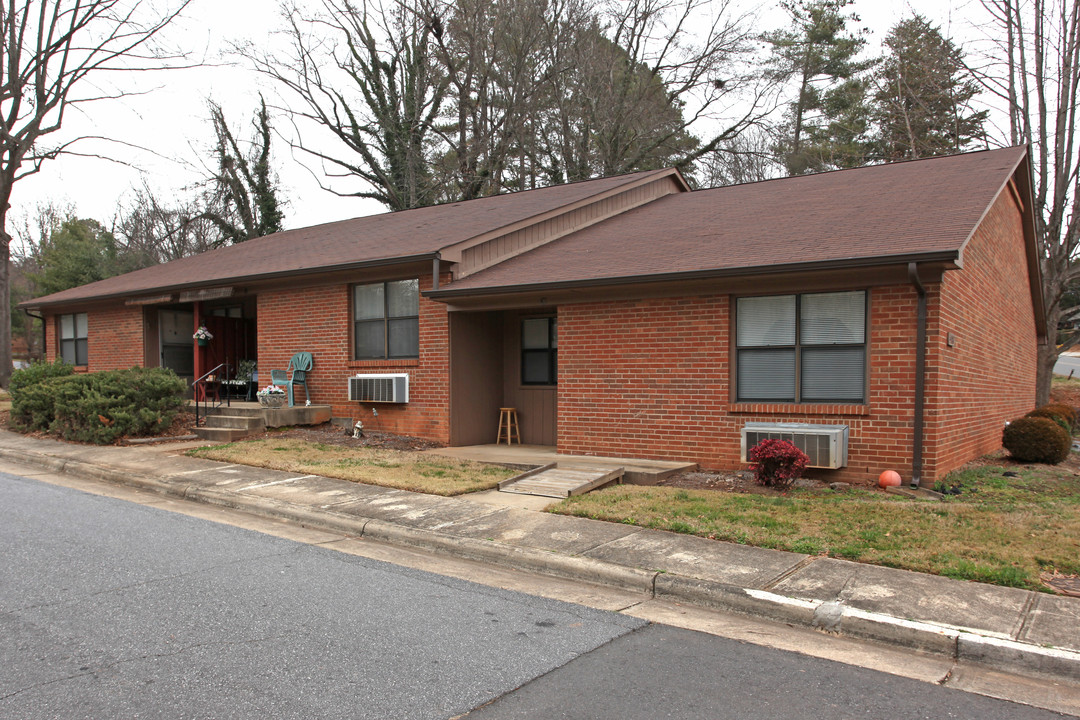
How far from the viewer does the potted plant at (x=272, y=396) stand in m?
14.1

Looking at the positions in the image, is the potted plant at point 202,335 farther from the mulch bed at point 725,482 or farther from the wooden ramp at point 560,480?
the mulch bed at point 725,482

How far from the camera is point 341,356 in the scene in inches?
554

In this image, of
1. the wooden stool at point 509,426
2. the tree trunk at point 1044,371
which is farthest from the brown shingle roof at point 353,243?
the tree trunk at point 1044,371

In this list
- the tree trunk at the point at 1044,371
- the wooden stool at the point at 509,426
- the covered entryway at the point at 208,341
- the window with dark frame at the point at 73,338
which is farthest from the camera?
the window with dark frame at the point at 73,338

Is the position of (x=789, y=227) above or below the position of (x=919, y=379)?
above

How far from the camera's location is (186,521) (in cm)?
784

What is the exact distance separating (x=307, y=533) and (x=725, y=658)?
4609mm

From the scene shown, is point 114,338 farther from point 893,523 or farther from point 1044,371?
point 1044,371

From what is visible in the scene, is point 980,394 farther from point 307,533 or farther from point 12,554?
point 12,554

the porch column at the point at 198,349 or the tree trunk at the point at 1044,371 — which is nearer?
the porch column at the point at 198,349

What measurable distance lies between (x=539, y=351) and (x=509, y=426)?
1.40 m

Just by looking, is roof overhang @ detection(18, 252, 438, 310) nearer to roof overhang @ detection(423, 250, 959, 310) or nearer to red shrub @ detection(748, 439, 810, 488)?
roof overhang @ detection(423, 250, 959, 310)

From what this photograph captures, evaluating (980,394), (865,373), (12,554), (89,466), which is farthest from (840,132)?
(12,554)

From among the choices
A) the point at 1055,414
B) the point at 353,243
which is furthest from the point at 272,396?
the point at 1055,414
